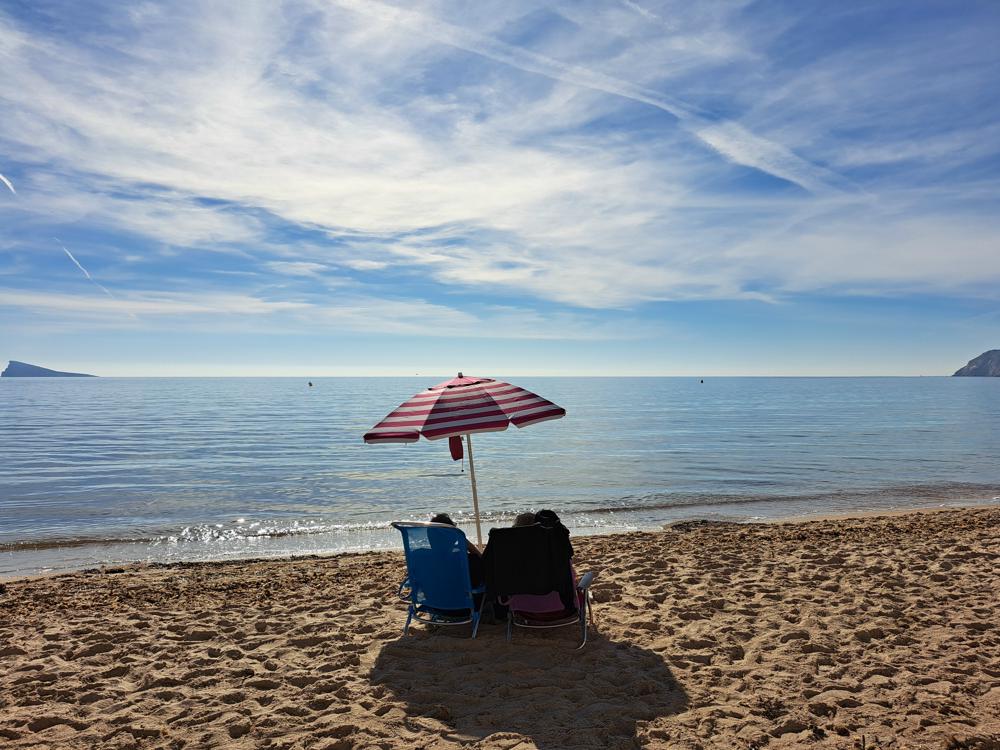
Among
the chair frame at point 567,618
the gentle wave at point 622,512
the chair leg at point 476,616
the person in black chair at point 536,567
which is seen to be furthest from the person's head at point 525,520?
the gentle wave at point 622,512

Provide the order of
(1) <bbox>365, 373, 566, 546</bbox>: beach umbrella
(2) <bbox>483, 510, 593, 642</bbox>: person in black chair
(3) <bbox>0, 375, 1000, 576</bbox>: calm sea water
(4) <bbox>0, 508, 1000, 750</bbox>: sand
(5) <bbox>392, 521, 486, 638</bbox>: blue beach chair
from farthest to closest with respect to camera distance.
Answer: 1. (3) <bbox>0, 375, 1000, 576</bbox>: calm sea water
2. (5) <bbox>392, 521, 486, 638</bbox>: blue beach chair
3. (1) <bbox>365, 373, 566, 546</bbox>: beach umbrella
4. (2) <bbox>483, 510, 593, 642</bbox>: person in black chair
5. (4) <bbox>0, 508, 1000, 750</bbox>: sand

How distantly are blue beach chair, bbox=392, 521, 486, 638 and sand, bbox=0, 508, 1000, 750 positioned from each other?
0.82 ft

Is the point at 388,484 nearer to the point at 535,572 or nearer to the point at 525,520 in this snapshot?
the point at 525,520

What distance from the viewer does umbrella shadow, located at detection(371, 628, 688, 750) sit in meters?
4.15

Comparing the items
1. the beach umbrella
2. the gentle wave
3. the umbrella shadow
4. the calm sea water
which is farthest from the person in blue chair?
the gentle wave

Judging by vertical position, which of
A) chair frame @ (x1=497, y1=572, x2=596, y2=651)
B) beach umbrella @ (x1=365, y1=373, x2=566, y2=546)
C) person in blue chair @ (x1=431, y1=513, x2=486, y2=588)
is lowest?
chair frame @ (x1=497, y1=572, x2=596, y2=651)

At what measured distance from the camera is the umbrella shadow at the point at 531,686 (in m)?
4.15

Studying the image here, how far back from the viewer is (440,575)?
18.5ft

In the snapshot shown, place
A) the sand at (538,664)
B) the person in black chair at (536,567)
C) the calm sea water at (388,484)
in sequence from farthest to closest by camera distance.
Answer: the calm sea water at (388,484)
the person in black chair at (536,567)
the sand at (538,664)

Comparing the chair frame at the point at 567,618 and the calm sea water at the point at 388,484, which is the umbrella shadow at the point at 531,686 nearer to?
the chair frame at the point at 567,618

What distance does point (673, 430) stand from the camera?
1428 inches

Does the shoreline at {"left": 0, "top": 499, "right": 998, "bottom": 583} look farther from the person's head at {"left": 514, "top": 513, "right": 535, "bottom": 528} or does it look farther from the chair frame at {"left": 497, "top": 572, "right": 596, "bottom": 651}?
the person's head at {"left": 514, "top": 513, "right": 535, "bottom": 528}

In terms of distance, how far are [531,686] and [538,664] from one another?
15.5 inches

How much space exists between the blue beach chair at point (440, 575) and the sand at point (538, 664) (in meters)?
0.25
